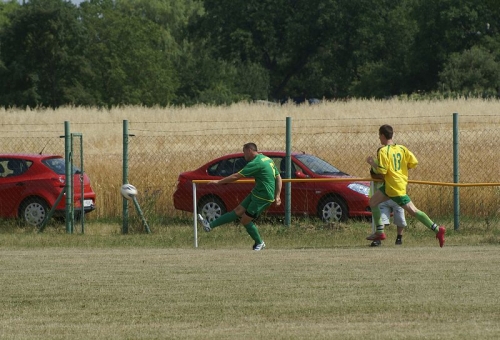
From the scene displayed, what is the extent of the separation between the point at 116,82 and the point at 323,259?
214 ft

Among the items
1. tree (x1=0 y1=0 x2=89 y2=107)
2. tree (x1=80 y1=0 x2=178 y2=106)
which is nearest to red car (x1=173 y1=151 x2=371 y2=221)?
tree (x1=0 y1=0 x2=89 y2=107)

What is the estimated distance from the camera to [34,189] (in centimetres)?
2242

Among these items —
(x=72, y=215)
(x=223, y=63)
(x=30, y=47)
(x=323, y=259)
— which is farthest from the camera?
(x=223, y=63)

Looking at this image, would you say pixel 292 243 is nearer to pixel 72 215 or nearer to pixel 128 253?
pixel 128 253

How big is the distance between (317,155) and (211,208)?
6555 millimetres

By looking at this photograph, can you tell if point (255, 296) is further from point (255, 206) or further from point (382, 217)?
point (382, 217)

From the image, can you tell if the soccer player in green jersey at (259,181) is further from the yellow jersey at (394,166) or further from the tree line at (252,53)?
the tree line at (252,53)

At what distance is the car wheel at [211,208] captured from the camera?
2228 centimetres

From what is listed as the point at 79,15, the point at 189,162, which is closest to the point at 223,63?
the point at 79,15

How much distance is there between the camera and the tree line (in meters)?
72.5

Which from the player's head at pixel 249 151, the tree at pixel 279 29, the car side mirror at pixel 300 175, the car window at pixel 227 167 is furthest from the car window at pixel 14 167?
the tree at pixel 279 29

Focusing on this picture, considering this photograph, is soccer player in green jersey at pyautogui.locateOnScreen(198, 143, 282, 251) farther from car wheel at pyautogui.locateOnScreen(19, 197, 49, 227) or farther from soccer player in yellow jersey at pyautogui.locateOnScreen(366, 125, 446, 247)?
car wheel at pyautogui.locateOnScreen(19, 197, 49, 227)

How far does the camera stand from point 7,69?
7288 cm

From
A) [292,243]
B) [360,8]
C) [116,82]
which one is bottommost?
[292,243]
